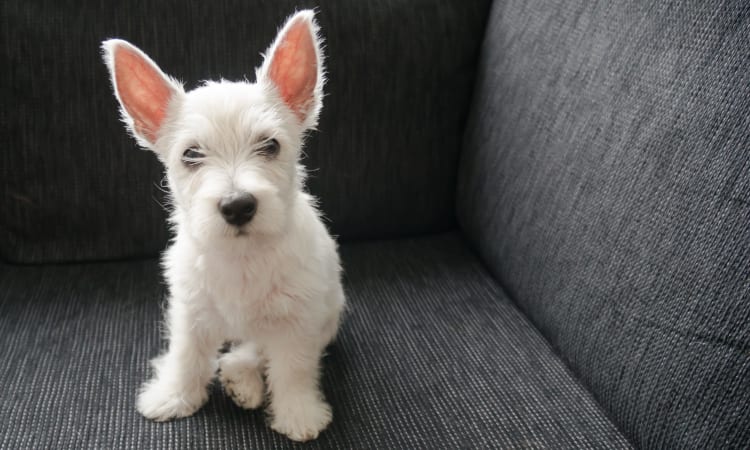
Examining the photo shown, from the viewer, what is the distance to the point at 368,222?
1910mm

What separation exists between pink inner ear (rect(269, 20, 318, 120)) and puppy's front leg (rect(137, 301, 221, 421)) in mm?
520

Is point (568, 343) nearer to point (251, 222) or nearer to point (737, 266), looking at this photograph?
point (737, 266)

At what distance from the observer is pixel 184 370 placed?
1.35m

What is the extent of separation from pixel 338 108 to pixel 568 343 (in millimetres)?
935

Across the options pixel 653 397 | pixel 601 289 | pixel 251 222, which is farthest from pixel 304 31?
pixel 653 397

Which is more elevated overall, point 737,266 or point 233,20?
point 233,20

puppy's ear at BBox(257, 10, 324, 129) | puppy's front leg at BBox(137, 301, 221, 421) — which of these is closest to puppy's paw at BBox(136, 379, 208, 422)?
puppy's front leg at BBox(137, 301, 221, 421)

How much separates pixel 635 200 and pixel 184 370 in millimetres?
1070

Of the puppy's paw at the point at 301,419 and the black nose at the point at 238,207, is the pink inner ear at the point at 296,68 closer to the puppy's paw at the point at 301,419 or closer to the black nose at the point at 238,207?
the black nose at the point at 238,207

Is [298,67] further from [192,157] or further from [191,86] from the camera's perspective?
[191,86]

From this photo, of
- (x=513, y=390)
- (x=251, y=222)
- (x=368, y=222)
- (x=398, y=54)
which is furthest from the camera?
(x=368, y=222)

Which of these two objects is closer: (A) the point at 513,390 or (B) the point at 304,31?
(B) the point at 304,31

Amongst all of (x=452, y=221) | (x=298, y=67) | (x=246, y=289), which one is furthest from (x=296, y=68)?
(x=452, y=221)

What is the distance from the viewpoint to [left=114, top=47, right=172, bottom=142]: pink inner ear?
116 centimetres
